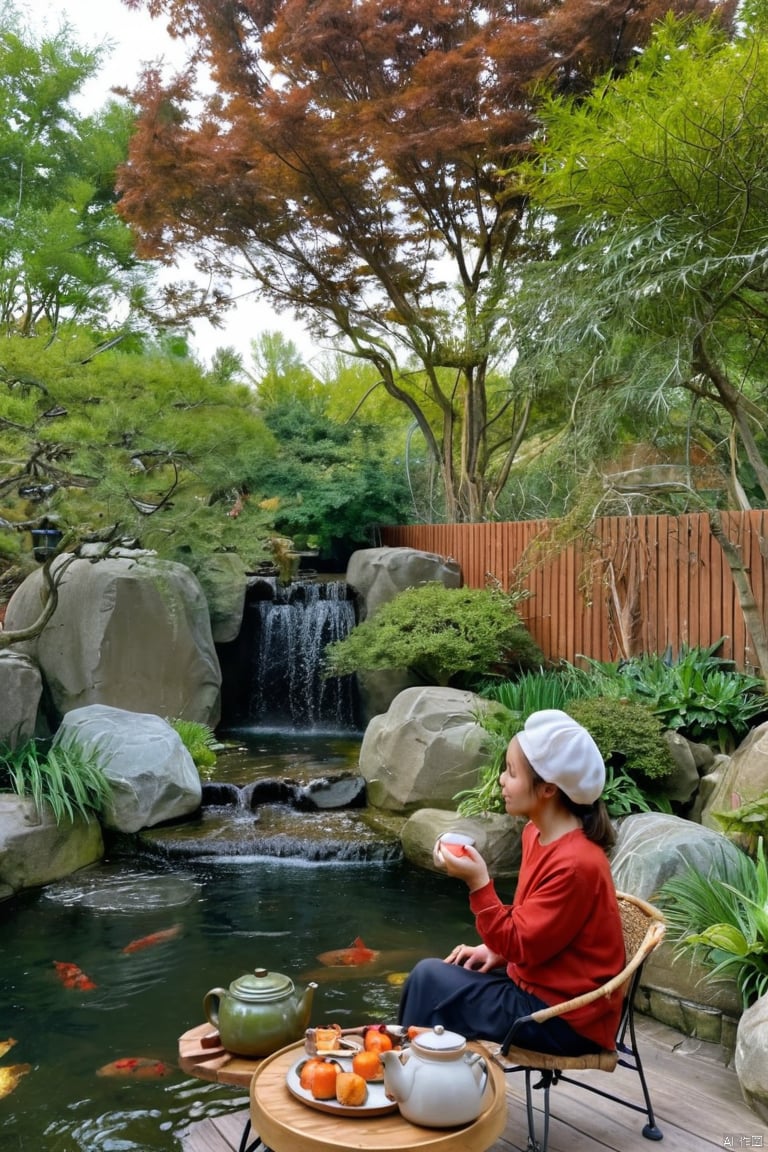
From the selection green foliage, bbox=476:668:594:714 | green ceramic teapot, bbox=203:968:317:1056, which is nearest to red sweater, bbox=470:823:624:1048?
green ceramic teapot, bbox=203:968:317:1056

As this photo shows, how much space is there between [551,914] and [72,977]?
11.8ft

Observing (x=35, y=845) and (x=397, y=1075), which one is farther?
(x=35, y=845)

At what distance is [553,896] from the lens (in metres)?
2.35

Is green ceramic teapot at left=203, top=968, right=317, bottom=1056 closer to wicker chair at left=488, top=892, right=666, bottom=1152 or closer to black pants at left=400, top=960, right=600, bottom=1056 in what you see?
black pants at left=400, top=960, right=600, bottom=1056

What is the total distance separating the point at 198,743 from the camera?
9422 mm

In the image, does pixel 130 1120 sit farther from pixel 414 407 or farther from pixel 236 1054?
pixel 414 407

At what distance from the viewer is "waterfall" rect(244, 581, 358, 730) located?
12.5 m

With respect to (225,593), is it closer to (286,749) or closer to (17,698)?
(286,749)

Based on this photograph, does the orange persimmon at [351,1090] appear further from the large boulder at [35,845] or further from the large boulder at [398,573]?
the large boulder at [398,573]

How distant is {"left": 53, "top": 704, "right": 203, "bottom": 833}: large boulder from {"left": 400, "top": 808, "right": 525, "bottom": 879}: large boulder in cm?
202

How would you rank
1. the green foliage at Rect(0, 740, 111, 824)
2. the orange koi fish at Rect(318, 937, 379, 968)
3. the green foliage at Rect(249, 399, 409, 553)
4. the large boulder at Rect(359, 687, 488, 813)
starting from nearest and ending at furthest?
1. the orange koi fish at Rect(318, 937, 379, 968)
2. the green foliage at Rect(0, 740, 111, 824)
3. the large boulder at Rect(359, 687, 488, 813)
4. the green foliage at Rect(249, 399, 409, 553)

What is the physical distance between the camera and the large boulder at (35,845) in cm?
623

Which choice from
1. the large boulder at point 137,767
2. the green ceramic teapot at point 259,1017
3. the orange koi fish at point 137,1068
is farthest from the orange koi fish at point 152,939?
the green ceramic teapot at point 259,1017

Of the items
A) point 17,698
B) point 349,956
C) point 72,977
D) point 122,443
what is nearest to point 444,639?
point 122,443
